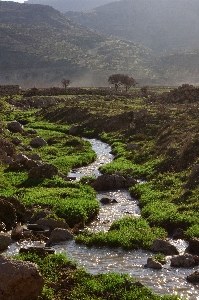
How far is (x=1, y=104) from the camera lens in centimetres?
8675

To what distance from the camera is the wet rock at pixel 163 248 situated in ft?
64.3

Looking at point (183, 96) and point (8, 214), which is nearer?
point (8, 214)

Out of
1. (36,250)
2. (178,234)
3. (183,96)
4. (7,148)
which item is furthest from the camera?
(183,96)

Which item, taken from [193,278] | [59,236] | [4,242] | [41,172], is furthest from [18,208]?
[193,278]

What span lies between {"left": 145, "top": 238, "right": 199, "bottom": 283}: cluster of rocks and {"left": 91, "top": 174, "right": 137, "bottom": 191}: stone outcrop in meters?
11.7

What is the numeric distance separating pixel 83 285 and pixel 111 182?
636 inches

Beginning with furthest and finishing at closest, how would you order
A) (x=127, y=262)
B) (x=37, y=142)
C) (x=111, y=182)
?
(x=37, y=142), (x=111, y=182), (x=127, y=262)

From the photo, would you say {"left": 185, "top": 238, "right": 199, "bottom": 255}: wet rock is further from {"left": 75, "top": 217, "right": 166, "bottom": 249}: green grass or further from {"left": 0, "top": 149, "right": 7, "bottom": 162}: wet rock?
{"left": 0, "top": 149, "right": 7, "bottom": 162}: wet rock

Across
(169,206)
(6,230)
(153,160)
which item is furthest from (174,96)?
(6,230)

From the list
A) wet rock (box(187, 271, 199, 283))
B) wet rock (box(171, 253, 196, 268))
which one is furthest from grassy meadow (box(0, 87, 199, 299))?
wet rock (box(171, 253, 196, 268))

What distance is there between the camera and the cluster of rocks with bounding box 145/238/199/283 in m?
17.9

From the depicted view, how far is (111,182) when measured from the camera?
3206 centimetres

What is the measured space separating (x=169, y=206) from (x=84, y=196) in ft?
19.2

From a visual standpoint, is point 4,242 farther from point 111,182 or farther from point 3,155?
point 3,155
